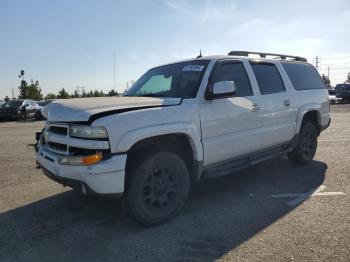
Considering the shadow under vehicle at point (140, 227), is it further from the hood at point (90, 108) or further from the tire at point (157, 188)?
the hood at point (90, 108)

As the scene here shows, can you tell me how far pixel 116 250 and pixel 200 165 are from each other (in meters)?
1.50

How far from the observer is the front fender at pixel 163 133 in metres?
3.88

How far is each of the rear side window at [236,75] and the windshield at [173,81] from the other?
23 centimetres

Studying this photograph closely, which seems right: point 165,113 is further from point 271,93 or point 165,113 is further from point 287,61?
point 287,61

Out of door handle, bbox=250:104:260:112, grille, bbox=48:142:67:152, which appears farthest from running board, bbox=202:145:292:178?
grille, bbox=48:142:67:152

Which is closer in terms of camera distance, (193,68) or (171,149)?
(171,149)

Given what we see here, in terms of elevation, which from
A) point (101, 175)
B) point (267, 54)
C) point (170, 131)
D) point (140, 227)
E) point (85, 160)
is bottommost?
point (140, 227)

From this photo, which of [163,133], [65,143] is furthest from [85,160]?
[163,133]

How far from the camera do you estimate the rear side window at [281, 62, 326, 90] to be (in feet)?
22.0

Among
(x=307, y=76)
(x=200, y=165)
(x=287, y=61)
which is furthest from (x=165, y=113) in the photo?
(x=307, y=76)

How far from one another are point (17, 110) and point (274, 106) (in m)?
23.9

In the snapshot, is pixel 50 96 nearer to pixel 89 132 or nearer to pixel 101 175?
pixel 89 132

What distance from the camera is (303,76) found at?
711 cm

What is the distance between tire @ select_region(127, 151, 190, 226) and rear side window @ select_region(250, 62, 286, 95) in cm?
211
